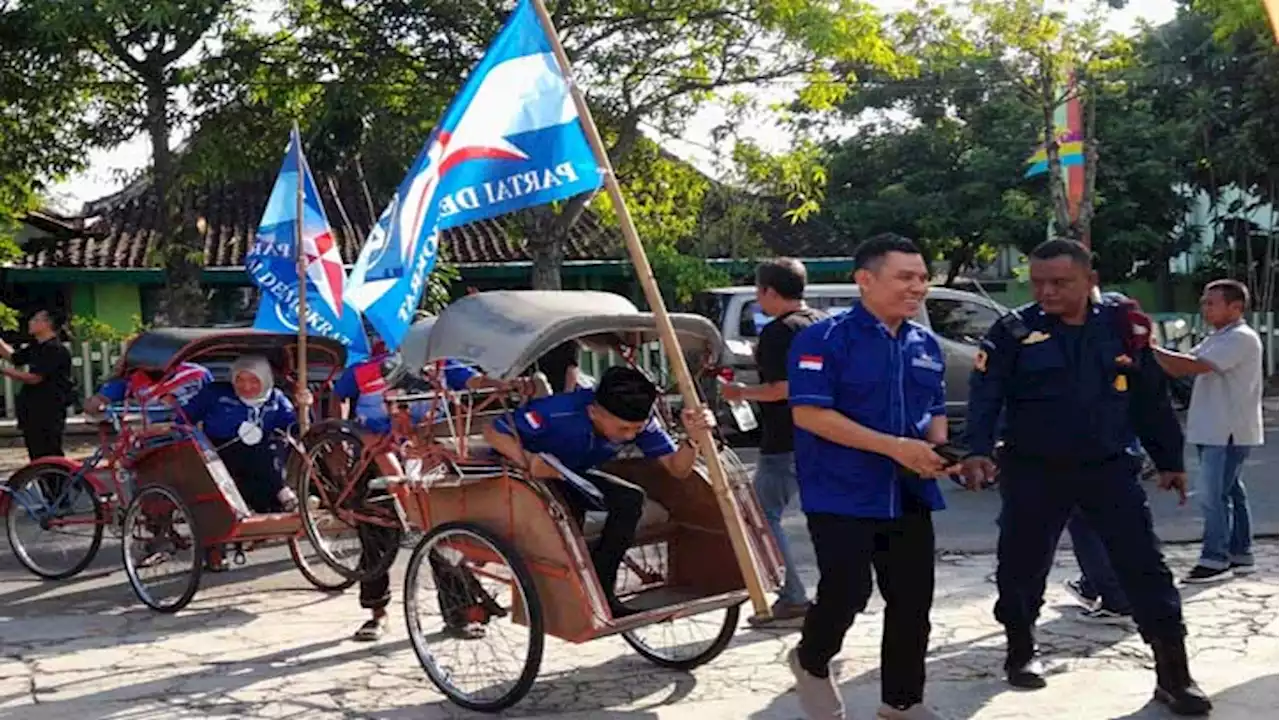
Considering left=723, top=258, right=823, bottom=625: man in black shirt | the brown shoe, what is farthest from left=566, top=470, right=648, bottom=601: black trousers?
the brown shoe

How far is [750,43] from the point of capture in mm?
14617

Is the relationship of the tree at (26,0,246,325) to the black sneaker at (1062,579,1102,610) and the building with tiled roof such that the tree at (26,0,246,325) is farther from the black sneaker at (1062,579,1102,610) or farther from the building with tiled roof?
the black sneaker at (1062,579,1102,610)

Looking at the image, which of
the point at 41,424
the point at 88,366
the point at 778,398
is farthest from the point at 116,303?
the point at 778,398

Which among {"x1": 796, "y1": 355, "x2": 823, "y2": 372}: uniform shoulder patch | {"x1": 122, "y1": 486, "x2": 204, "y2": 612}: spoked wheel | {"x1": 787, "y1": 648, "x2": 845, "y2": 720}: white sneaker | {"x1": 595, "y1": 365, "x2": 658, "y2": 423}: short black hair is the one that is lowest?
{"x1": 787, "y1": 648, "x2": 845, "y2": 720}: white sneaker

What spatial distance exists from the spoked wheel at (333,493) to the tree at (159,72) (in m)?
6.55

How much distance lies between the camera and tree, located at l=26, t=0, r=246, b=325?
1267cm

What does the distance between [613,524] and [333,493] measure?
2.54 m

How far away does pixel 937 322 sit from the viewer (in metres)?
14.2

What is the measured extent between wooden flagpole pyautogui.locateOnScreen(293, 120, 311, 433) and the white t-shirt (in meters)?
4.92

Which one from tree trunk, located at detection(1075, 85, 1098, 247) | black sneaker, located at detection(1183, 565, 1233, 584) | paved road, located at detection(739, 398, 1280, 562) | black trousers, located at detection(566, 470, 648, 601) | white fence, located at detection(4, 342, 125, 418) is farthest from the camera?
tree trunk, located at detection(1075, 85, 1098, 247)

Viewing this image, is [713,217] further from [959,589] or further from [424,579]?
[424,579]

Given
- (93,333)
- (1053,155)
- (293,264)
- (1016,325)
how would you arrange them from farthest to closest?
(1053,155), (93,333), (293,264), (1016,325)

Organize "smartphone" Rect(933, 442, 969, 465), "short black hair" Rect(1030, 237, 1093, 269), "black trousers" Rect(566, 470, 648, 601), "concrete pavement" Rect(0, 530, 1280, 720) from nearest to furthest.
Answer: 1. "smartphone" Rect(933, 442, 969, 465)
2. "short black hair" Rect(1030, 237, 1093, 269)
3. "concrete pavement" Rect(0, 530, 1280, 720)
4. "black trousers" Rect(566, 470, 648, 601)

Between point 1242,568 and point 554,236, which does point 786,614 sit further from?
point 554,236
